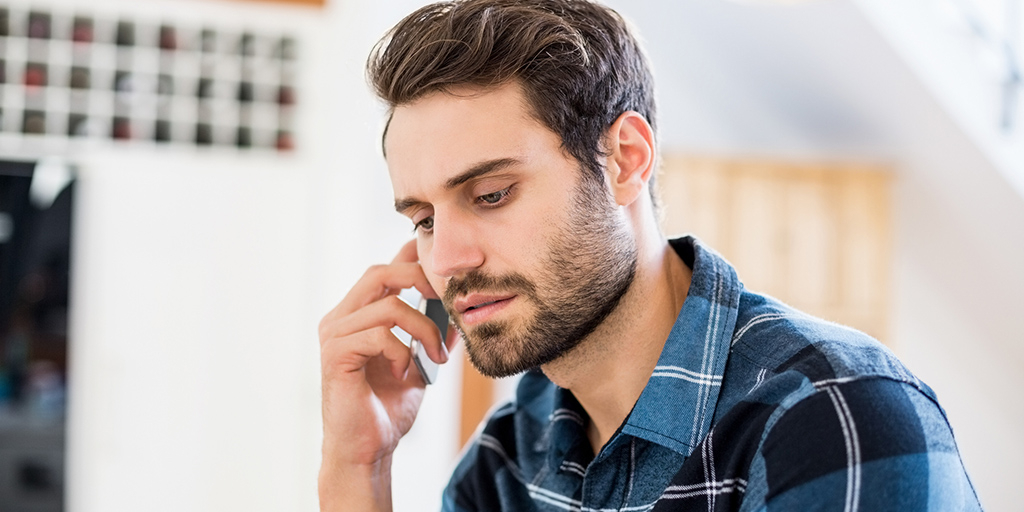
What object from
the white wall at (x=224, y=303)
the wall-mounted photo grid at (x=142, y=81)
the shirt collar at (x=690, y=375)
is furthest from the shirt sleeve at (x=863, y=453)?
the wall-mounted photo grid at (x=142, y=81)

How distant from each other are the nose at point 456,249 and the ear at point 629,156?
202 mm

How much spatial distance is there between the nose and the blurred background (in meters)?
2.36

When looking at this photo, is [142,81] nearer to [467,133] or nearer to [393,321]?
[393,321]

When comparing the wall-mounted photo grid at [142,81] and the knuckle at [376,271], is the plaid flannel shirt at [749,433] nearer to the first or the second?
the knuckle at [376,271]

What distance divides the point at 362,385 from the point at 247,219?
2.41 m

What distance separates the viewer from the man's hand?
127cm

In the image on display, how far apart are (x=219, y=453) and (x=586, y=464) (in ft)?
8.84

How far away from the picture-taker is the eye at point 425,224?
1.14 m

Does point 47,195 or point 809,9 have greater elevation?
point 809,9

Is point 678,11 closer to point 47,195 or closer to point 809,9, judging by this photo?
point 809,9

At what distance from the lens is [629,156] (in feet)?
3.72

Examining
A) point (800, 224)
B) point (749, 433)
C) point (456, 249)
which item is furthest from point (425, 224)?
point (800, 224)

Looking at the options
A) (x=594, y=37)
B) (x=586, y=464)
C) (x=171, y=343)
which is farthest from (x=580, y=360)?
(x=171, y=343)

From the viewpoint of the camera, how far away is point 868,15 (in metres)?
3.09
